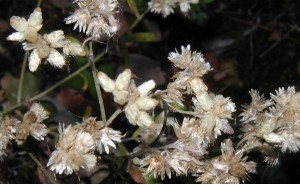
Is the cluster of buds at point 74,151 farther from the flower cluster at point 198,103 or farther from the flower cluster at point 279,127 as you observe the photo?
the flower cluster at point 279,127

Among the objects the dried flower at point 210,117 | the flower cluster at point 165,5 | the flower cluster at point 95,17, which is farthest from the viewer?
the flower cluster at point 165,5

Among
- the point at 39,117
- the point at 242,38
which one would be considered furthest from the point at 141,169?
the point at 242,38

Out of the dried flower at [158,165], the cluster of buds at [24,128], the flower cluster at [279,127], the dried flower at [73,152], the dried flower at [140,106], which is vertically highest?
the flower cluster at [279,127]

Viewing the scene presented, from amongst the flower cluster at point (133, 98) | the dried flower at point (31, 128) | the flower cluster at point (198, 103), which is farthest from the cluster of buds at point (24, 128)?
the flower cluster at point (198, 103)

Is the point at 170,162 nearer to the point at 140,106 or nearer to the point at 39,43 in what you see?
the point at 140,106

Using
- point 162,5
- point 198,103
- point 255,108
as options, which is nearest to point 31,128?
point 198,103

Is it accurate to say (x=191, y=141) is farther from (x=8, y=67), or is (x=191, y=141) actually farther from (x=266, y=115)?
(x=8, y=67)
